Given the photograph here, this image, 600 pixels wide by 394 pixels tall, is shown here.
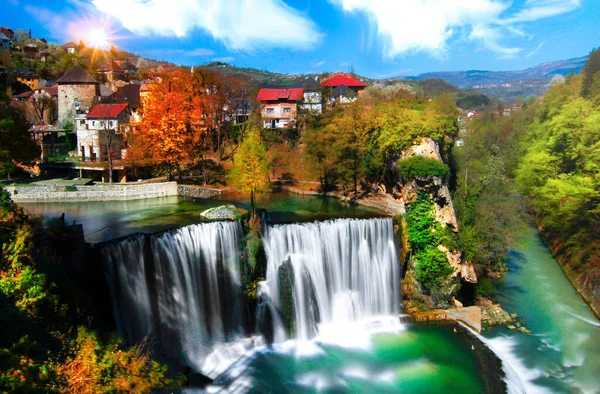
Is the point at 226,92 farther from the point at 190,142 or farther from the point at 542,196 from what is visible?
the point at 542,196

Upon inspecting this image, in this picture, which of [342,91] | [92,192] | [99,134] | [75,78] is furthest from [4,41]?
[92,192]

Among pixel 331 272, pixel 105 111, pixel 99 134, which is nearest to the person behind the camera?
pixel 331 272

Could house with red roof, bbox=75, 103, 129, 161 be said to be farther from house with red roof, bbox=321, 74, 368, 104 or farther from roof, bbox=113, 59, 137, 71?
roof, bbox=113, 59, 137, 71

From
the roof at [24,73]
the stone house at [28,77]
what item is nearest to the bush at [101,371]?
the stone house at [28,77]

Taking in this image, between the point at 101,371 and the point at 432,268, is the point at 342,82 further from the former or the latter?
the point at 101,371

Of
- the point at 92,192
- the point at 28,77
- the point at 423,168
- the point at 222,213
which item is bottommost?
the point at 222,213

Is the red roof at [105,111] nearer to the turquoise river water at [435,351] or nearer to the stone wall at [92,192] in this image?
the stone wall at [92,192]

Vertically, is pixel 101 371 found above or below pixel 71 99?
below
